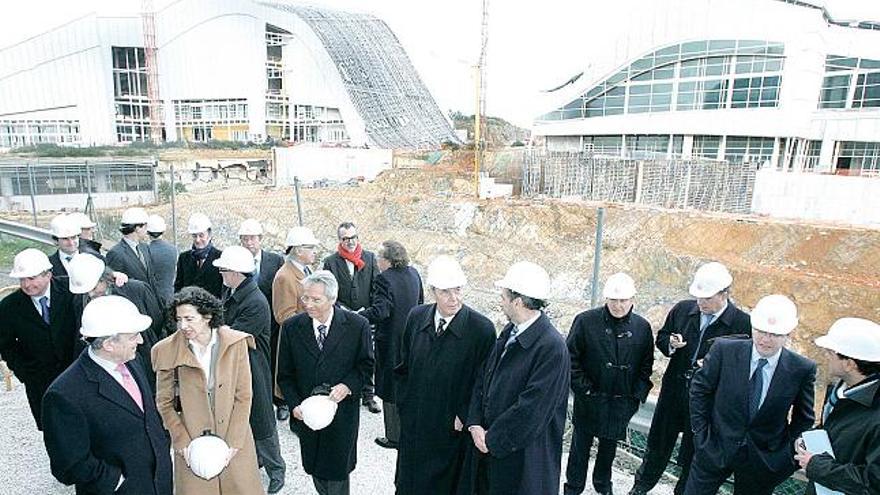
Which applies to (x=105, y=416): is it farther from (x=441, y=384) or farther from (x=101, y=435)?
(x=441, y=384)

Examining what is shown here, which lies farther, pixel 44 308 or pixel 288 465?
pixel 288 465

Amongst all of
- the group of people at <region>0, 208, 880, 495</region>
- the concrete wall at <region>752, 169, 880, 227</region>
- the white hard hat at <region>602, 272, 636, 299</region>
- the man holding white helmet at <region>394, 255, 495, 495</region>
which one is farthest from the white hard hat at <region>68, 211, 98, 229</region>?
the concrete wall at <region>752, 169, 880, 227</region>

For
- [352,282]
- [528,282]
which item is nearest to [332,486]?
[528,282]

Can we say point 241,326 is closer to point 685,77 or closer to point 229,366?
point 229,366

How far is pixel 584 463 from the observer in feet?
12.4

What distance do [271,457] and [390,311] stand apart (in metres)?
1.37

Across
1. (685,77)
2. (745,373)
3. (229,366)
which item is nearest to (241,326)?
(229,366)

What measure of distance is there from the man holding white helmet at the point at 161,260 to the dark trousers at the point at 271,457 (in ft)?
7.97

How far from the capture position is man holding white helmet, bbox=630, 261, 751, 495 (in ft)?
11.6

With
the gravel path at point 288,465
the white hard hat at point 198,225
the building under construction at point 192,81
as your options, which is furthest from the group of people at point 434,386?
the building under construction at point 192,81

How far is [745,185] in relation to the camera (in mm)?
24797

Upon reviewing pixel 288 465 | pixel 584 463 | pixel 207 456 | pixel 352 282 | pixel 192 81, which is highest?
pixel 192 81

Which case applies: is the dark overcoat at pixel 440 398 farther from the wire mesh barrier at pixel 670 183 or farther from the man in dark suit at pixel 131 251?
the wire mesh barrier at pixel 670 183

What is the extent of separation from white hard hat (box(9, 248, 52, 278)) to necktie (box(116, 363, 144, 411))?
153 centimetres
